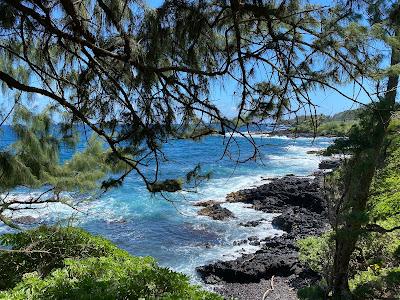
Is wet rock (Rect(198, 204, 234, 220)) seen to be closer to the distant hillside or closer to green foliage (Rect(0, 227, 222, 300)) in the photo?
green foliage (Rect(0, 227, 222, 300))

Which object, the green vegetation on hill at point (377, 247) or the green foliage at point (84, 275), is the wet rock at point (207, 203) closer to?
the green vegetation on hill at point (377, 247)

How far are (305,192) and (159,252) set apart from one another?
30.4 ft

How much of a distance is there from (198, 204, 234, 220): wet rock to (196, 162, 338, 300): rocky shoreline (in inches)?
1.7

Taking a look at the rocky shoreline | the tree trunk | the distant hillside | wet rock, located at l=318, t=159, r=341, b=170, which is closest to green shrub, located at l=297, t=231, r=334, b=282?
the rocky shoreline

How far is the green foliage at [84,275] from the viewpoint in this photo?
332cm

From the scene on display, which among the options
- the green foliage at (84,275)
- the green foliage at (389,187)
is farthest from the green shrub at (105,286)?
the green foliage at (389,187)

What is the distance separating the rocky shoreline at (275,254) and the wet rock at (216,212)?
0.14ft

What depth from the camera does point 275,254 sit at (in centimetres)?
1290

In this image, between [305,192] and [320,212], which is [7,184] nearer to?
[320,212]

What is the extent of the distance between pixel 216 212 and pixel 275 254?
486 centimetres

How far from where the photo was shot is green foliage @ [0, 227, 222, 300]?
10.9 feet

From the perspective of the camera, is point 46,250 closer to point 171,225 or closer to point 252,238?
point 252,238

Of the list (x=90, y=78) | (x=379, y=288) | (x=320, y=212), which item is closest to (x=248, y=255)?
(x=379, y=288)

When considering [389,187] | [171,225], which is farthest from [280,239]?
[389,187]
